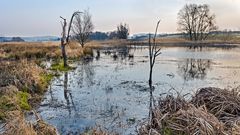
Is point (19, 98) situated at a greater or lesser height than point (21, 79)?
lesser

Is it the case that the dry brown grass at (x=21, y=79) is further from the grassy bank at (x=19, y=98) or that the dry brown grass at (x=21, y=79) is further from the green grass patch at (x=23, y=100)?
the green grass patch at (x=23, y=100)

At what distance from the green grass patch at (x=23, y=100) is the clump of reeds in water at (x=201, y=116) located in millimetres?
5704

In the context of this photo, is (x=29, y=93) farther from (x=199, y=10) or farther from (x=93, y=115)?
(x=199, y=10)

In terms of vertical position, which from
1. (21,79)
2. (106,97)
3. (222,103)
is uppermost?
(222,103)

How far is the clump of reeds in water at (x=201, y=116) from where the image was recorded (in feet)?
21.5

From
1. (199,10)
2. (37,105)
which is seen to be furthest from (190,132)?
(199,10)

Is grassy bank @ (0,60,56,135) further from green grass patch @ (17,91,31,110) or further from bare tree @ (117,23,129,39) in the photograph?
bare tree @ (117,23,129,39)

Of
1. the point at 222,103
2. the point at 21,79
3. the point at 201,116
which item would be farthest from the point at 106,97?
the point at 201,116

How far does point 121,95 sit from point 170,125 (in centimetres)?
851

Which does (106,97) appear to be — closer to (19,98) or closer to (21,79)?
(19,98)

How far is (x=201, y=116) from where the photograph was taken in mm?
6980

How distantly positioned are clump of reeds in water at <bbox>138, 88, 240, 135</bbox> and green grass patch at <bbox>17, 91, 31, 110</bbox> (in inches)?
225

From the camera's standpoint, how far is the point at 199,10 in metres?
80.8

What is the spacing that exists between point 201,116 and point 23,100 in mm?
8367
